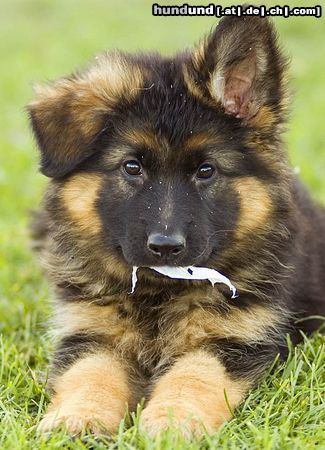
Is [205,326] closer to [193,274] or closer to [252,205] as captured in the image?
[193,274]

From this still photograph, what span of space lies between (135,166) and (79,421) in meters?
1.19

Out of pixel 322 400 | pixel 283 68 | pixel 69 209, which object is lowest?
pixel 322 400

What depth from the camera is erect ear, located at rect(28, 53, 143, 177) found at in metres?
3.87

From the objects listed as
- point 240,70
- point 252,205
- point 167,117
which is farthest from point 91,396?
point 240,70

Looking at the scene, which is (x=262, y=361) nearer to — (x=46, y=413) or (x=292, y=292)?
(x=292, y=292)

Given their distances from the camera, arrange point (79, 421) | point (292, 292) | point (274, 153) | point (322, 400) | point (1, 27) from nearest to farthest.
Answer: point (79, 421) < point (322, 400) < point (274, 153) < point (292, 292) < point (1, 27)

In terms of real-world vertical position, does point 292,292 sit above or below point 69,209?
below

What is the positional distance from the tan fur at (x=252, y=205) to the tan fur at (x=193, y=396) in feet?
2.10

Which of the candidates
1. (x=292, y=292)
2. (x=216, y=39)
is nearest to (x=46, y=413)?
(x=292, y=292)

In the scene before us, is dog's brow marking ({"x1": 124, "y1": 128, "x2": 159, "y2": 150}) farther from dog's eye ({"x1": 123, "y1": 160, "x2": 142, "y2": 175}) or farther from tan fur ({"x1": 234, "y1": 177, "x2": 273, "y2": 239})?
tan fur ({"x1": 234, "y1": 177, "x2": 273, "y2": 239})

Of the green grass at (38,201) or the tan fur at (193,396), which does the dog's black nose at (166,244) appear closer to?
the tan fur at (193,396)

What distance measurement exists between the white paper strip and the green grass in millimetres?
525

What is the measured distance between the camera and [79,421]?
11.0 ft

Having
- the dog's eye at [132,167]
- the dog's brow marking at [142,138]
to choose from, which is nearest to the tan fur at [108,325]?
the dog's eye at [132,167]
